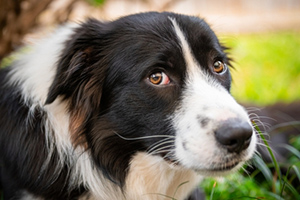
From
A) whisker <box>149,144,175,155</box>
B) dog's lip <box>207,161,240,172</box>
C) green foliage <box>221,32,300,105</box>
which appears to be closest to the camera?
dog's lip <box>207,161,240,172</box>

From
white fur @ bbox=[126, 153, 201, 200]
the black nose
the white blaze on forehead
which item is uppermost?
the white blaze on forehead

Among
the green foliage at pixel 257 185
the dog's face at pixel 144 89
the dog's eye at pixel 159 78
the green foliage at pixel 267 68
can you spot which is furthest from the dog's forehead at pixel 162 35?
the green foliage at pixel 267 68

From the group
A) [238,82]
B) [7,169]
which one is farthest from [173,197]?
[238,82]

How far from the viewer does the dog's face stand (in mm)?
2439

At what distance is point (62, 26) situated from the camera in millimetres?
3357

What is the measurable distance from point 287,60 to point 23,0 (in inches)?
180

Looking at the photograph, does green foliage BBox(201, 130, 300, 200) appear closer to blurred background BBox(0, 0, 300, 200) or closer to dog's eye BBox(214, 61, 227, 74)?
blurred background BBox(0, 0, 300, 200)

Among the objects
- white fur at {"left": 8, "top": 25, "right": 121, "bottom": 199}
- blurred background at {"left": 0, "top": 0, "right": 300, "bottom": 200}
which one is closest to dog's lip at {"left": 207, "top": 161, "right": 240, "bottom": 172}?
blurred background at {"left": 0, "top": 0, "right": 300, "bottom": 200}

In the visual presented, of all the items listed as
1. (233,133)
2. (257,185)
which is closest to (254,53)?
(257,185)

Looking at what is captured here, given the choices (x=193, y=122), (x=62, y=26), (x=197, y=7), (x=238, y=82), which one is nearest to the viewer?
(x=193, y=122)

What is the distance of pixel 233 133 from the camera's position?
2.21 m

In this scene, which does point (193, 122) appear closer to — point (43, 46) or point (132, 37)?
point (132, 37)

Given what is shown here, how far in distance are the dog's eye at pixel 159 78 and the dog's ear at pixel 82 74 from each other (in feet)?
1.15

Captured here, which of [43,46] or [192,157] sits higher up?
[43,46]
